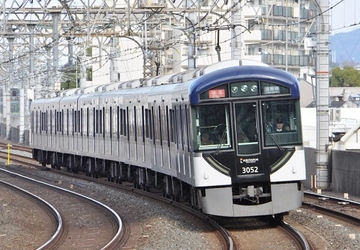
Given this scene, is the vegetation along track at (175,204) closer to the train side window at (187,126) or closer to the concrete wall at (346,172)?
the train side window at (187,126)

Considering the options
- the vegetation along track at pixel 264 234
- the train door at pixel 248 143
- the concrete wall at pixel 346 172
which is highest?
the train door at pixel 248 143

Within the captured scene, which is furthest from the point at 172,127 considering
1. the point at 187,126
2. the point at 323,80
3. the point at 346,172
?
the point at 323,80

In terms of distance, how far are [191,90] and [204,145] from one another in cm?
92

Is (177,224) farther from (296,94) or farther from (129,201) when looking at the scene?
(129,201)

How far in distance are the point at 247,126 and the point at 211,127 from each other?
0.57m

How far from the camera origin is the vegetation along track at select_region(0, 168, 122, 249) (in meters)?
14.7

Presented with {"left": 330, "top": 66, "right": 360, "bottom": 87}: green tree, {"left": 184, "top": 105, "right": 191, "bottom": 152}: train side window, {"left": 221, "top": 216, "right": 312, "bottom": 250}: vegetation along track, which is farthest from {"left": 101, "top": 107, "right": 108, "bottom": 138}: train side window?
{"left": 330, "top": 66, "right": 360, "bottom": 87}: green tree

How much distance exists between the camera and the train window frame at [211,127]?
15.2 metres

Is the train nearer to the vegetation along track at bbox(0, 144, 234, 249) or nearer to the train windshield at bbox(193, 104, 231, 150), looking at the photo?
the train windshield at bbox(193, 104, 231, 150)

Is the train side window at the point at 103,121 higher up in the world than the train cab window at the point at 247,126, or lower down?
higher up

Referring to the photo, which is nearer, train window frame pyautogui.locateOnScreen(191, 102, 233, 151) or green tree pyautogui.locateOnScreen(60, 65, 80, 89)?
train window frame pyautogui.locateOnScreen(191, 102, 233, 151)

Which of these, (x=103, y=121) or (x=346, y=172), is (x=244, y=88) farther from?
(x=103, y=121)

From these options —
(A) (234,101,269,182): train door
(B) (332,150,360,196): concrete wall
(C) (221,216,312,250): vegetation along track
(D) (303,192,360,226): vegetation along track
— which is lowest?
(C) (221,216,312,250): vegetation along track

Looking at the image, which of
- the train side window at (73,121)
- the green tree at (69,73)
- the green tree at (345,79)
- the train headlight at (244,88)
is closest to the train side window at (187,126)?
the train headlight at (244,88)
